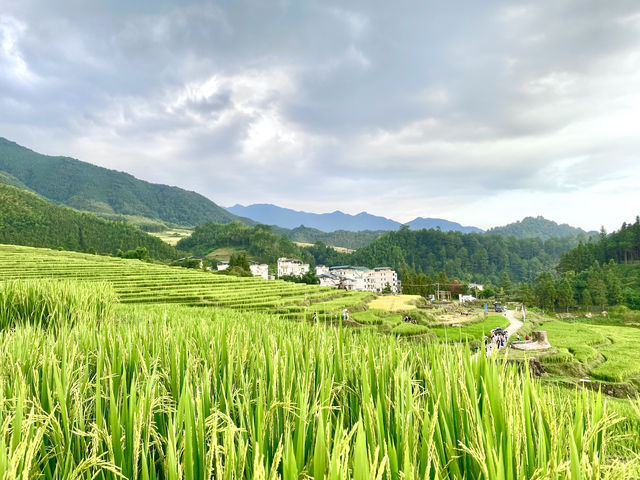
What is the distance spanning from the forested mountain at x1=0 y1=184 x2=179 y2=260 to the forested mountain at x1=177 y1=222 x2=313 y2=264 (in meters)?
29.8

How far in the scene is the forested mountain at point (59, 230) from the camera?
87.8m

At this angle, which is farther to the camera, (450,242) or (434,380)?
(450,242)

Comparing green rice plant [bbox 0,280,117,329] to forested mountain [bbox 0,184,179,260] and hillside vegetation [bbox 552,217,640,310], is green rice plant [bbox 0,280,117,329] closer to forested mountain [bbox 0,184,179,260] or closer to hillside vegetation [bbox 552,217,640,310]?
hillside vegetation [bbox 552,217,640,310]

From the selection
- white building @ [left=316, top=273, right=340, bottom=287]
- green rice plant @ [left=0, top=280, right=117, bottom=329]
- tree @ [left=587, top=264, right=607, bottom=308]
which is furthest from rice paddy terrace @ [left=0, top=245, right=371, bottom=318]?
white building @ [left=316, top=273, right=340, bottom=287]

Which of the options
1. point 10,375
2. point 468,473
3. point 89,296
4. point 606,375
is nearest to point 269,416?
point 468,473

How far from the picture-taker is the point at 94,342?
9.68 feet

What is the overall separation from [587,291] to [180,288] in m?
73.9

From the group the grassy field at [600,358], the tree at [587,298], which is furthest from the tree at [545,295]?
the grassy field at [600,358]

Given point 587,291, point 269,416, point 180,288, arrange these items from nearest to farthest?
point 269,416, point 180,288, point 587,291

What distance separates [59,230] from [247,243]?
66.8 m

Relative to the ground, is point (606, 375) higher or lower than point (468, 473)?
lower

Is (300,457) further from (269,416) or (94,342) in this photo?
(94,342)

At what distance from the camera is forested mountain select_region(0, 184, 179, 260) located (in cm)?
8781

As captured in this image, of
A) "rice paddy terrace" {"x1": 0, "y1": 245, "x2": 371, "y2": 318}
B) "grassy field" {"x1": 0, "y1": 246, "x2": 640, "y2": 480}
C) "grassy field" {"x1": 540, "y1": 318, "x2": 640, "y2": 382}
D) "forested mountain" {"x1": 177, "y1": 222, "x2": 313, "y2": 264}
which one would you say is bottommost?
"grassy field" {"x1": 540, "y1": 318, "x2": 640, "y2": 382}
